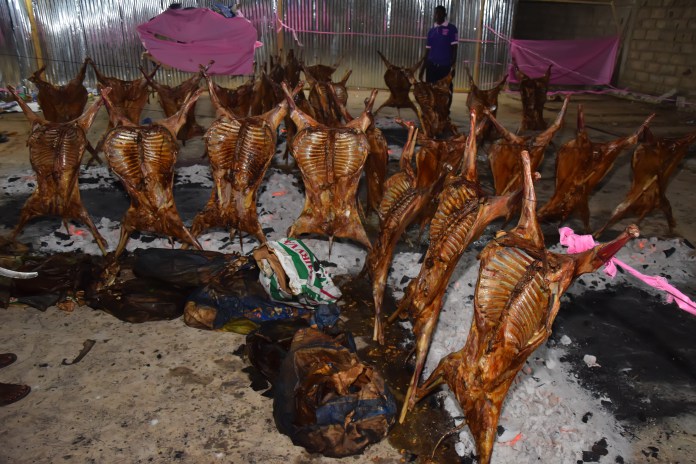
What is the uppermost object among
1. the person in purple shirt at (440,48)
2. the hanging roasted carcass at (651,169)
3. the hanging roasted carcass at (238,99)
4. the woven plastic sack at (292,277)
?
the person in purple shirt at (440,48)

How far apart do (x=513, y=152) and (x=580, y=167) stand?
2.52ft

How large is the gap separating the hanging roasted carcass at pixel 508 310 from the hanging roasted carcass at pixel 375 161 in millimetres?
2927

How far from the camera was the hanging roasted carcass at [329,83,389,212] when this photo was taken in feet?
18.2

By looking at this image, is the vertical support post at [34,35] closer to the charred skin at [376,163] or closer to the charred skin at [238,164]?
the charred skin at [238,164]

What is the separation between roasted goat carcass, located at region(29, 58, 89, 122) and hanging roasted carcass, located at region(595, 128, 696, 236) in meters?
7.95

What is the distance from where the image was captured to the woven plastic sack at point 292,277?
4152 mm

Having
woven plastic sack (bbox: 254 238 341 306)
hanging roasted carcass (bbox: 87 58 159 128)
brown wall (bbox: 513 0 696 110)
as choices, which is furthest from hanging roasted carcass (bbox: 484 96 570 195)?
brown wall (bbox: 513 0 696 110)

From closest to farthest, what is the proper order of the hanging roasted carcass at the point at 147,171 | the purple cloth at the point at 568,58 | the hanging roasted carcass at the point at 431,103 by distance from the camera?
the hanging roasted carcass at the point at 147,171
the hanging roasted carcass at the point at 431,103
the purple cloth at the point at 568,58

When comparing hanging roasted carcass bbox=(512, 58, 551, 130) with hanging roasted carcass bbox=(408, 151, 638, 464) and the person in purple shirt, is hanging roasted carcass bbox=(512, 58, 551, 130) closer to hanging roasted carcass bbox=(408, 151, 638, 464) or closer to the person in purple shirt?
the person in purple shirt

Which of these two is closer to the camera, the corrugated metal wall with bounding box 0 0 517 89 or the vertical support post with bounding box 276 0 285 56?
the corrugated metal wall with bounding box 0 0 517 89

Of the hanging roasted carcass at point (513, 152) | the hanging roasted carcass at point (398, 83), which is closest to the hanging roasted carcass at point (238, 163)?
the hanging roasted carcass at point (513, 152)

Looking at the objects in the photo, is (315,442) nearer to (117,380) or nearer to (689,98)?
(117,380)

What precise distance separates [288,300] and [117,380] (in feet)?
4.53

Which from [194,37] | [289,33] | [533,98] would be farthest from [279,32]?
[533,98]
